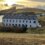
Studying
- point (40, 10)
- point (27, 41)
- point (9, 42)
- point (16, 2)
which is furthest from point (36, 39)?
point (16, 2)

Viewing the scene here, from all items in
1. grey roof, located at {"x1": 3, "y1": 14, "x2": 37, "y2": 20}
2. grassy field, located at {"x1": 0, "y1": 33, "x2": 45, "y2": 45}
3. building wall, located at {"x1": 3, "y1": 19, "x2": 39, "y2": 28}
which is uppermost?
grey roof, located at {"x1": 3, "y1": 14, "x2": 37, "y2": 20}

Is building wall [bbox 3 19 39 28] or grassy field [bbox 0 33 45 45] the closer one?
grassy field [bbox 0 33 45 45]

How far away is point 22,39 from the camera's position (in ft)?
3.15

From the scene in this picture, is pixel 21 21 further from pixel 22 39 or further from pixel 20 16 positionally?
pixel 22 39

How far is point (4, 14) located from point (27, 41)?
331mm

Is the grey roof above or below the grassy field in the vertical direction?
above

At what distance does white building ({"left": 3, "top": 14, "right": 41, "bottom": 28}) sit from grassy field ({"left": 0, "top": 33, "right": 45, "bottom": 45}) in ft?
0.34

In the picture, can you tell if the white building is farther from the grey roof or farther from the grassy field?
the grassy field

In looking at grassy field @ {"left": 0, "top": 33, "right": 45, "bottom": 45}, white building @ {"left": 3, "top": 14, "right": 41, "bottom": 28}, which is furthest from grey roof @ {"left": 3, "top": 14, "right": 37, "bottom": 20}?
grassy field @ {"left": 0, "top": 33, "right": 45, "bottom": 45}

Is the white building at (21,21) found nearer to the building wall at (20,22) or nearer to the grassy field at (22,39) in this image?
the building wall at (20,22)

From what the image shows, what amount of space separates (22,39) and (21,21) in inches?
6.7

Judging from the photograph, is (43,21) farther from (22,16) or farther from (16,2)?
(16,2)

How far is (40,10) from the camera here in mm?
1209

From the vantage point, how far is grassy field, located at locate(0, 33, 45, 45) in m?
0.94
